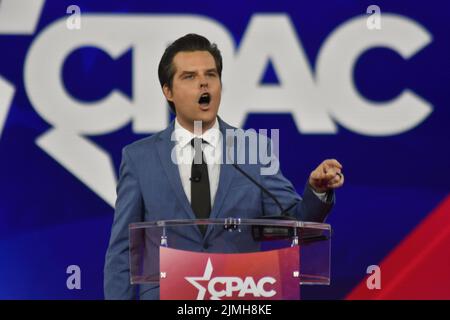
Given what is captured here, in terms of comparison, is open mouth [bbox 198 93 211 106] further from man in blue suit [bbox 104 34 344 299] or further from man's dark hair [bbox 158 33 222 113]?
man's dark hair [bbox 158 33 222 113]

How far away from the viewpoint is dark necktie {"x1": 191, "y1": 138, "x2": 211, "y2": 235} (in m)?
4.32

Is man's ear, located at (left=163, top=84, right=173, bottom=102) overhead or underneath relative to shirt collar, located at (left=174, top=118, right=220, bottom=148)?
overhead

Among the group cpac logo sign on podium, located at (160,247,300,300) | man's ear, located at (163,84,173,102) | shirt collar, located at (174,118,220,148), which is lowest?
cpac logo sign on podium, located at (160,247,300,300)

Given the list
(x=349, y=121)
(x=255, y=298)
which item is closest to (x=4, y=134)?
(x=349, y=121)

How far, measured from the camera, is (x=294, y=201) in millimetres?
4305

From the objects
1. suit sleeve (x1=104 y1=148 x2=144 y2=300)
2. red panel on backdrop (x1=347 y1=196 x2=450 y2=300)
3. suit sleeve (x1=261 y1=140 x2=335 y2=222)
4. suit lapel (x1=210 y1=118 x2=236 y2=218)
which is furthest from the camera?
red panel on backdrop (x1=347 y1=196 x2=450 y2=300)

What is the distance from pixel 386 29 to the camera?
521 cm

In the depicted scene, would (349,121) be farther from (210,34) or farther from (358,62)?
(210,34)

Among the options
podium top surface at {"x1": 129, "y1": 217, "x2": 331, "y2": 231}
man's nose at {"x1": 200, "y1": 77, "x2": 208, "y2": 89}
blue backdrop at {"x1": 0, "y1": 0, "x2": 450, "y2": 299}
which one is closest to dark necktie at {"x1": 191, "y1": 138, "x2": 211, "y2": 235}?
man's nose at {"x1": 200, "y1": 77, "x2": 208, "y2": 89}

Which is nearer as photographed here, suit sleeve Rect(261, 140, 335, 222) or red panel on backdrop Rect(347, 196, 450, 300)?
suit sleeve Rect(261, 140, 335, 222)

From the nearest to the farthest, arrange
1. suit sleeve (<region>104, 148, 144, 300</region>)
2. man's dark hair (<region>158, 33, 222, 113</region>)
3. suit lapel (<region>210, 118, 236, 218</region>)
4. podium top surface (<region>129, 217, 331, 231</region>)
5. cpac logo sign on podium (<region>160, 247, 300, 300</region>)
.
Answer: cpac logo sign on podium (<region>160, 247, 300, 300</region>) → podium top surface (<region>129, 217, 331, 231</region>) → suit sleeve (<region>104, 148, 144, 300</region>) → suit lapel (<region>210, 118, 236, 218</region>) → man's dark hair (<region>158, 33, 222, 113</region>)

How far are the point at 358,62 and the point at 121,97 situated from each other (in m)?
1.20

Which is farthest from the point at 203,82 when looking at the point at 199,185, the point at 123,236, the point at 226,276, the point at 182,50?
the point at 226,276

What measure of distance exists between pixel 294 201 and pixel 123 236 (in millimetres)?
712
